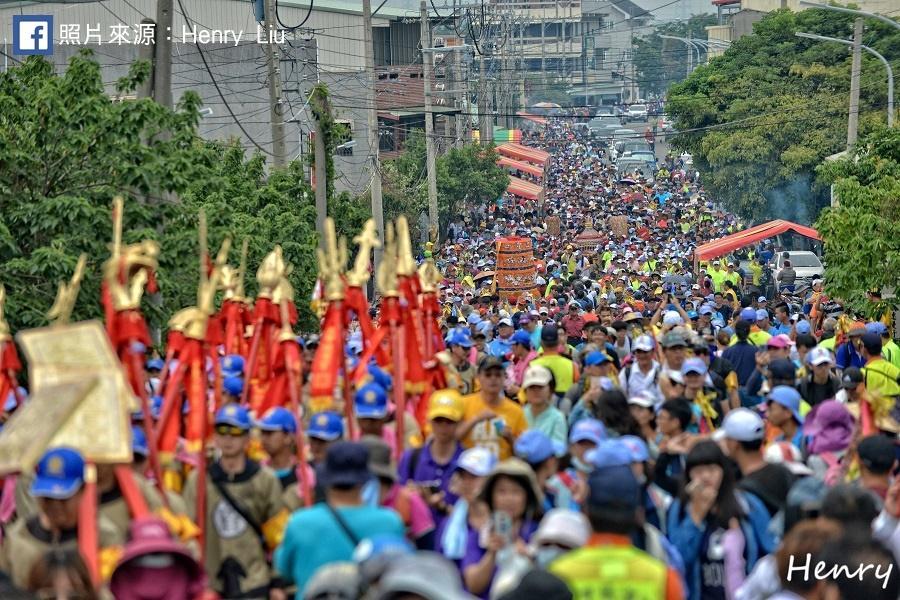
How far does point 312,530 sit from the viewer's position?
21.6 ft

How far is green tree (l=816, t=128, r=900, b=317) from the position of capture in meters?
22.0

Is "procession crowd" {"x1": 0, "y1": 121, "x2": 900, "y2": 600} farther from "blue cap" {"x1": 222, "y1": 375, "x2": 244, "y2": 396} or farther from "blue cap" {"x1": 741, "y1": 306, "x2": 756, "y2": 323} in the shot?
"blue cap" {"x1": 741, "y1": 306, "x2": 756, "y2": 323}

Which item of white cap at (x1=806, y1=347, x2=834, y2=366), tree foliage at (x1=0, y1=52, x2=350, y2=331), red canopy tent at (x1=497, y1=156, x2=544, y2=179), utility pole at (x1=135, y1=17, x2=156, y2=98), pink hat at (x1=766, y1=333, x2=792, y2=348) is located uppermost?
utility pole at (x1=135, y1=17, x2=156, y2=98)

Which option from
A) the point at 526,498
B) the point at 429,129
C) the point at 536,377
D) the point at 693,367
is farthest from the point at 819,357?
the point at 429,129

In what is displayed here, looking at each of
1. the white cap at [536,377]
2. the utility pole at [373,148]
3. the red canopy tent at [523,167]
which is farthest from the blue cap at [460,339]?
the red canopy tent at [523,167]

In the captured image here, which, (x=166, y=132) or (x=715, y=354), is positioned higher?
(x=166, y=132)

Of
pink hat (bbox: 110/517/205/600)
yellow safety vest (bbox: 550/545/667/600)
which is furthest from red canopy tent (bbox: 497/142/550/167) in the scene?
yellow safety vest (bbox: 550/545/667/600)

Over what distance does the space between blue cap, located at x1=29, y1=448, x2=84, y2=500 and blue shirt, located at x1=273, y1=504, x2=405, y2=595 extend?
0.77 metres

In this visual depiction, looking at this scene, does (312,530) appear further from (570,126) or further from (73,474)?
(570,126)

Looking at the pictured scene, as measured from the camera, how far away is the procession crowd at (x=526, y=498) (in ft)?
19.8

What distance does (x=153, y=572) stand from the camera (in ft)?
19.8

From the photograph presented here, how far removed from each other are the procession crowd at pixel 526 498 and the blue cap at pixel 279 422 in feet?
→ 0.04

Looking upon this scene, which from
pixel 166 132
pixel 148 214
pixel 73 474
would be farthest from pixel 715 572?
pixel 166 132

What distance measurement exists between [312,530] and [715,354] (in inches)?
342
